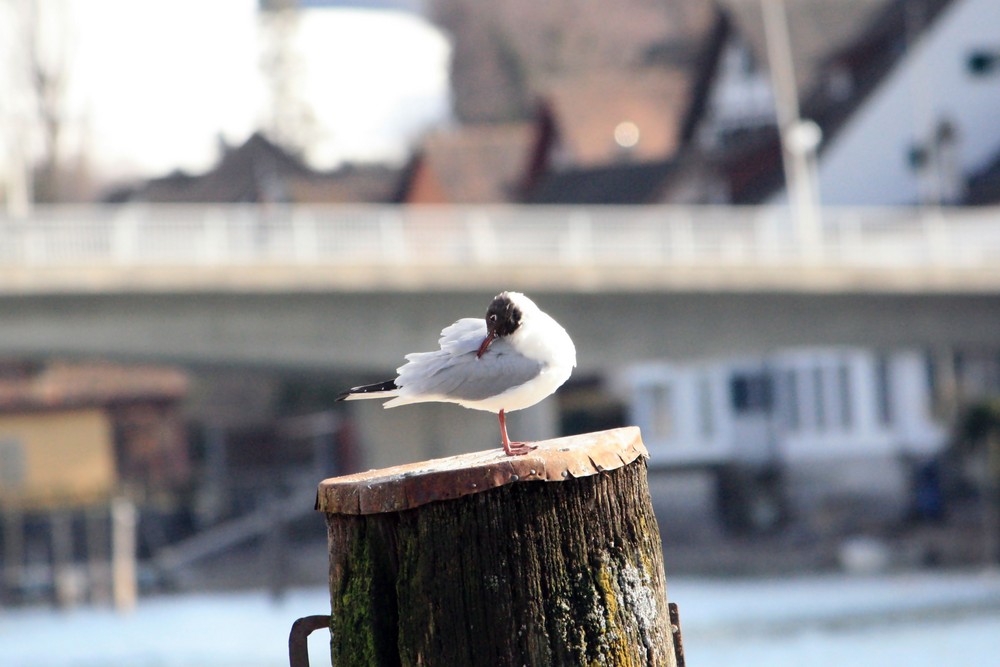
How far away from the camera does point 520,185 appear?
43.9m

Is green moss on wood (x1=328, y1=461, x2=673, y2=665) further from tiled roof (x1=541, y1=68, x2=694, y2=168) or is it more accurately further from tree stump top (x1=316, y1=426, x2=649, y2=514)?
tiled roof (x1=541, y1=68, x2=694, y2=168)

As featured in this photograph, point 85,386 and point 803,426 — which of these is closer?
point 803,426

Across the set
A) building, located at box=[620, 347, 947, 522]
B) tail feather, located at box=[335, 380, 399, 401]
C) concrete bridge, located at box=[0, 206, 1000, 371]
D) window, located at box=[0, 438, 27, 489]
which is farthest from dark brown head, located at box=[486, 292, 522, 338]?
window, located at box=[0, 438, 27, 489]

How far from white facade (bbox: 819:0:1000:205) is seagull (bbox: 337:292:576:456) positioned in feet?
104

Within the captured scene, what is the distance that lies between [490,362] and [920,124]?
32512 millimetres

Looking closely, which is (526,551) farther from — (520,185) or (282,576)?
(520,185)

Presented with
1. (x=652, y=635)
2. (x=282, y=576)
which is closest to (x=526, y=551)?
(x=652, y=635)

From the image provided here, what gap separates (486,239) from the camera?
23.1 metres

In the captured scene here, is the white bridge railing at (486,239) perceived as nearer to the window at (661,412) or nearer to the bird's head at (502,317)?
the window at (661,412)

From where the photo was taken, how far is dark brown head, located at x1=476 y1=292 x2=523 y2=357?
336 centimetres

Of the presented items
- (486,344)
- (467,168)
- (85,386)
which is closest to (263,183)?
(467,168)

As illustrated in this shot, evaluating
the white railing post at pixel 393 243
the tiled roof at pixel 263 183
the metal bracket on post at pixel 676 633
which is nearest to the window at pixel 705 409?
the tiled roof at pixel 263 183

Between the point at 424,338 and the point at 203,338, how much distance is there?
3.45m

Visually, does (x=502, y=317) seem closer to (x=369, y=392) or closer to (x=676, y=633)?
(x=369, y=392)
